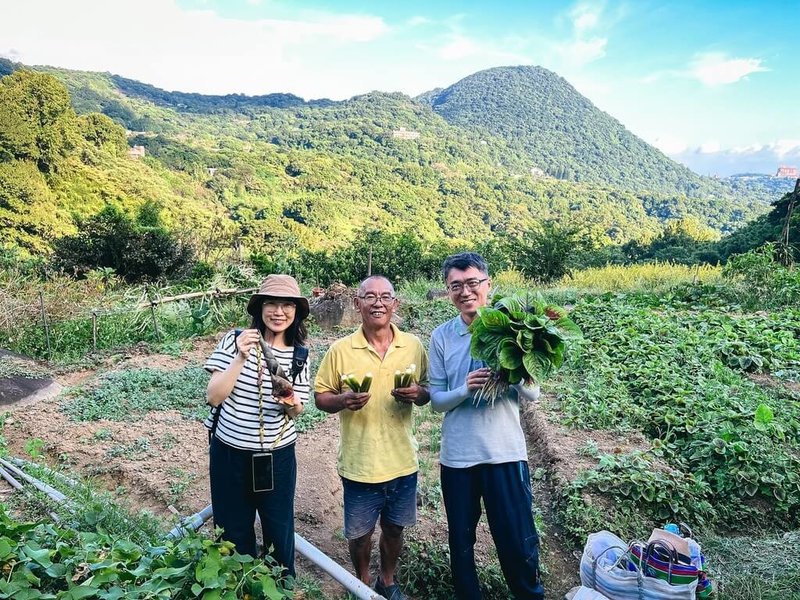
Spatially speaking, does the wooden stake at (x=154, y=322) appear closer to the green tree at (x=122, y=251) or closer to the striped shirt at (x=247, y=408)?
the green tree at (x=122, y=251)

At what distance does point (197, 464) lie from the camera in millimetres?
Result: 4590

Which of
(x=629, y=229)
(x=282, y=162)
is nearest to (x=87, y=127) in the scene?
(x=282, y=162)

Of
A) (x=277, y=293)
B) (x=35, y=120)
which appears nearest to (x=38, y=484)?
(x=277, y=293)

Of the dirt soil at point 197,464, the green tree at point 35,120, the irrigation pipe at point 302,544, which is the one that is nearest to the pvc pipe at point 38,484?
the irrigation pipe at point 302,544

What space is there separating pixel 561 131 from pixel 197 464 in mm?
131075

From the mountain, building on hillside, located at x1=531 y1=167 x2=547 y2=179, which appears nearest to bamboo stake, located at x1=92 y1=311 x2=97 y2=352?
building on hillside, located at x1=531 y1=167 x2=547 y2=179

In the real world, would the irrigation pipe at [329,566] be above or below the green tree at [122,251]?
below

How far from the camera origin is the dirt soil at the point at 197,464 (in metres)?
3.48

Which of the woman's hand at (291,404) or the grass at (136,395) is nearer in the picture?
the woman's hand at (291,404)

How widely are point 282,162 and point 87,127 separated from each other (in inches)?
919

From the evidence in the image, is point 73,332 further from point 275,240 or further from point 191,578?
point 275,240

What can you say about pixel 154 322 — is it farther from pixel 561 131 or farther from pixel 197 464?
pixel 561 131

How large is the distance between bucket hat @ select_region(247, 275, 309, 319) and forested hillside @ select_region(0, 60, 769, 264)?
557 inches

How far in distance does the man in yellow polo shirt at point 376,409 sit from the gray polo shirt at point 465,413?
0.13 m
